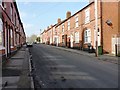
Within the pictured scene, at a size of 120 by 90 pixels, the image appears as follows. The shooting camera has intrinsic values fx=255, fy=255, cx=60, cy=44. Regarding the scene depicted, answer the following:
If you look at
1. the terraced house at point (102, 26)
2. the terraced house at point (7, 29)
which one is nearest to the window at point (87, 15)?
the terraced house at point (102, 26)

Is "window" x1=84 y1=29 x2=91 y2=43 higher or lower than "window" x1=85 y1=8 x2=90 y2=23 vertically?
lower

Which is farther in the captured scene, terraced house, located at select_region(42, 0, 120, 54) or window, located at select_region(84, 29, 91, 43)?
window, located at select_region(84, 29, 91, 43)

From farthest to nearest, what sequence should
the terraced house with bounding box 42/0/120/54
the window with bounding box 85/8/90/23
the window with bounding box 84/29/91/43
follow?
the window with bounding box 85/8/90/23 < the window with bounding box 84/29/91/43 < the terraced house with bounding box 42/0/120/54

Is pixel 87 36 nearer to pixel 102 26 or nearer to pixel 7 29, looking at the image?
pixel 102 26

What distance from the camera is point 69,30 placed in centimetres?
4853

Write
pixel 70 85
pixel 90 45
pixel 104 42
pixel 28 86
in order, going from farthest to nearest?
1. pixel 90 45
2. pixel 104 42
3. pixel 70 85
4. pixel 28 86

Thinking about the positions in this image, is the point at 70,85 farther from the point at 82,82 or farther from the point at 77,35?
the point at 77,35

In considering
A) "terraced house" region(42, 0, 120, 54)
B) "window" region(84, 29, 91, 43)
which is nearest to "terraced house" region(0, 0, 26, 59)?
Answer: "terraced house" region(42, 0, 120, 54)

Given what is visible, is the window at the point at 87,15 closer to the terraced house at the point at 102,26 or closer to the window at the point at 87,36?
the terraced house at the point at 102,26

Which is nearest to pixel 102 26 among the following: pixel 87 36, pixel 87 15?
pixel 87 36

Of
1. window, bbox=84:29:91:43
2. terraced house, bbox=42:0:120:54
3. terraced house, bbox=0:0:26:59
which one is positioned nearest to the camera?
terraced house, bbox=0:0:26:59

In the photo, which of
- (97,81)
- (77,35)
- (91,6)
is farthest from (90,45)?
(97,81)

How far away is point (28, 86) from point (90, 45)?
2404 centimetres

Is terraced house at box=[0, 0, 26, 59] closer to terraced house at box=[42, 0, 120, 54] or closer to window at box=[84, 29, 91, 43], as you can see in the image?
terraced house at box=[42, 0, 120, 54]
